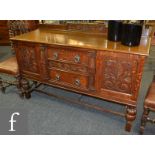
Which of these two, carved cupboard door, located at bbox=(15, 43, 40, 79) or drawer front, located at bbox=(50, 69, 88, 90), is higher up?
carved cupboard door, located at bbox=(15, 43, 40, 79)

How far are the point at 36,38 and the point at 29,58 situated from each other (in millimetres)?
254

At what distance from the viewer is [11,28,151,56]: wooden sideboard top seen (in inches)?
57.2

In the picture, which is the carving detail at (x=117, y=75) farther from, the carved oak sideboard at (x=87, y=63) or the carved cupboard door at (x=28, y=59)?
the carved cupboard door at (x=28, y=59)

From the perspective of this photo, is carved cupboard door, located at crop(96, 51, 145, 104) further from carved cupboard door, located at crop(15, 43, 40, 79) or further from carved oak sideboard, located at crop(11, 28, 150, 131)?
carved cupboard door, located at crop(15, 43, 40, 79)

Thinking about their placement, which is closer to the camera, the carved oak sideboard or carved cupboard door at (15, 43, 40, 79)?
the carved oak sideboard

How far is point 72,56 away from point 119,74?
18.7 inches

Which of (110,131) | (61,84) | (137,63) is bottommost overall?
(110,131)

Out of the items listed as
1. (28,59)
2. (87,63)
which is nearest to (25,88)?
(28,59)

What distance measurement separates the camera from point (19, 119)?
2.01 m

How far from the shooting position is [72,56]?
1660mm

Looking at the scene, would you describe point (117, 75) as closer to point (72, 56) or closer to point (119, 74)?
point (119, 74)

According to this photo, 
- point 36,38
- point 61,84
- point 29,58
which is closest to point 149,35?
point 61,84

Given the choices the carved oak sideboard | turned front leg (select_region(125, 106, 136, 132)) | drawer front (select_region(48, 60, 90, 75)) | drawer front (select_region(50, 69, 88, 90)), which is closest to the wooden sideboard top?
the carved oak sideboard
